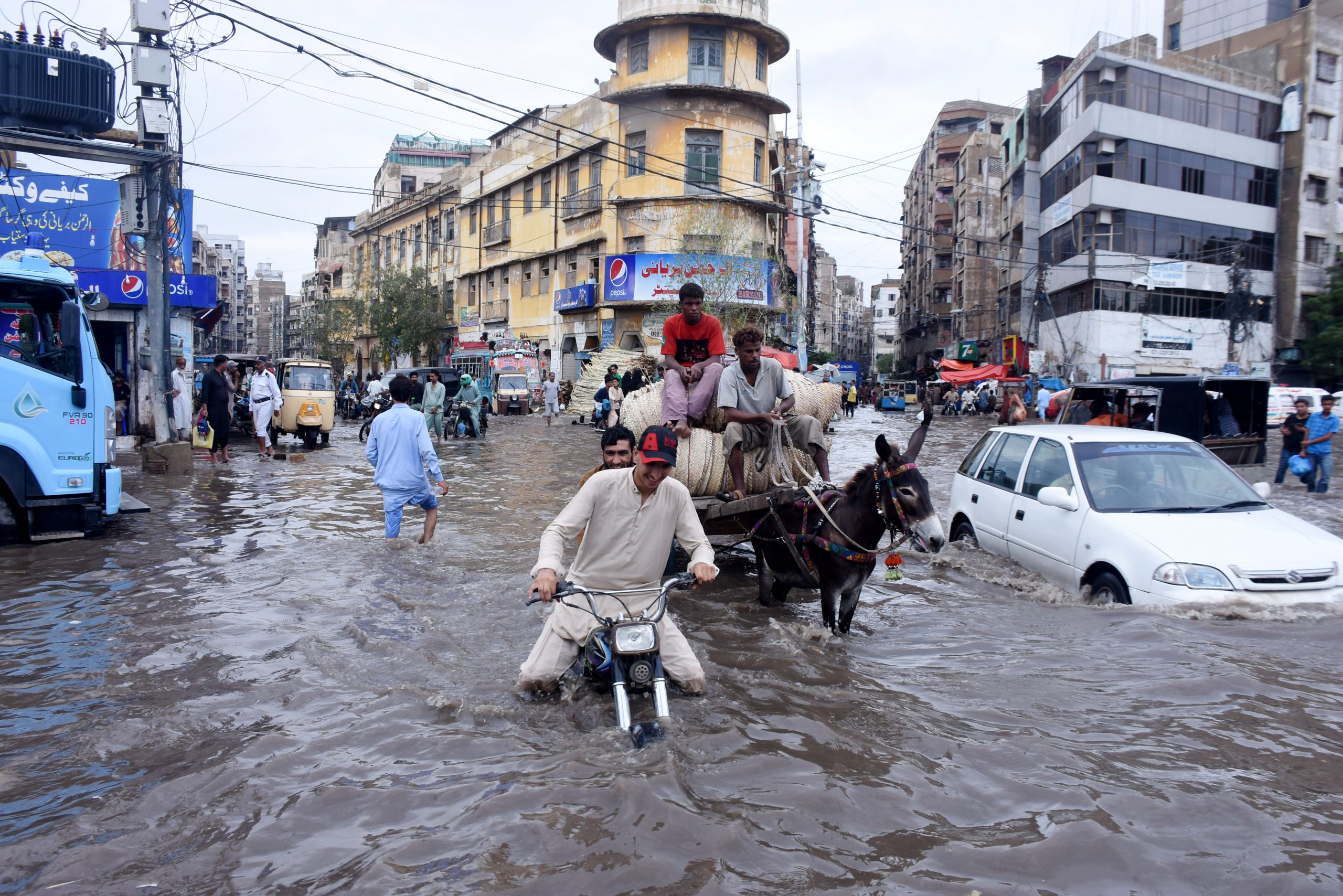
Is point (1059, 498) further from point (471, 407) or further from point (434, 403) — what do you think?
point (471, 407)

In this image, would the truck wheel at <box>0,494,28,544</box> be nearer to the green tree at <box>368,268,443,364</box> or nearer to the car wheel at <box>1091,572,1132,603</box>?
the car wheel at <box>1091,572,1132,603</box>

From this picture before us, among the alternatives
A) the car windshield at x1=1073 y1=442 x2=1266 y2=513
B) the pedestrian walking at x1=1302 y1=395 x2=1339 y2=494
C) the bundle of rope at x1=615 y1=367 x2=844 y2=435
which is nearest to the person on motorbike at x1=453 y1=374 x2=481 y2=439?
the bundle of rope at x1=615 y1=367 x2=844 y2=435

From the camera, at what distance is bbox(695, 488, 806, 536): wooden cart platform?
6.58 m

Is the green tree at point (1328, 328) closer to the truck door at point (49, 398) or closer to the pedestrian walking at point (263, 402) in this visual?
the pedestrian walking at point (263, 402)

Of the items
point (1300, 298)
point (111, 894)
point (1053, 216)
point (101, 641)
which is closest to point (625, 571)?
point (111, 894)

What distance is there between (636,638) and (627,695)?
0.35 metres

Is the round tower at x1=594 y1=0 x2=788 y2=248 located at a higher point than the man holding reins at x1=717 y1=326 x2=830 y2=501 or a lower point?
higher

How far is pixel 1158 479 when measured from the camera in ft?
24.7

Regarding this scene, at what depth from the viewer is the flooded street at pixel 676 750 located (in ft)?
11.1

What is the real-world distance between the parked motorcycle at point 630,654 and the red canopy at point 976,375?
43684 millimetres

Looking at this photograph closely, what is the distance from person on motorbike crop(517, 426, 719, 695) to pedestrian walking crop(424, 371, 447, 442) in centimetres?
1682

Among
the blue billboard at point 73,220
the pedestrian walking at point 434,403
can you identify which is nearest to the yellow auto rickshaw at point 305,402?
the pedestrian walking at point 434,403

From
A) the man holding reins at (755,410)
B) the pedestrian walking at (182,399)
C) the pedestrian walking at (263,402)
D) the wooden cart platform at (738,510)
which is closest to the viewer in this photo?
the wooden cart platform at (738,510)

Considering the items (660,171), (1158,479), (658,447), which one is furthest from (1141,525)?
(660,171)
